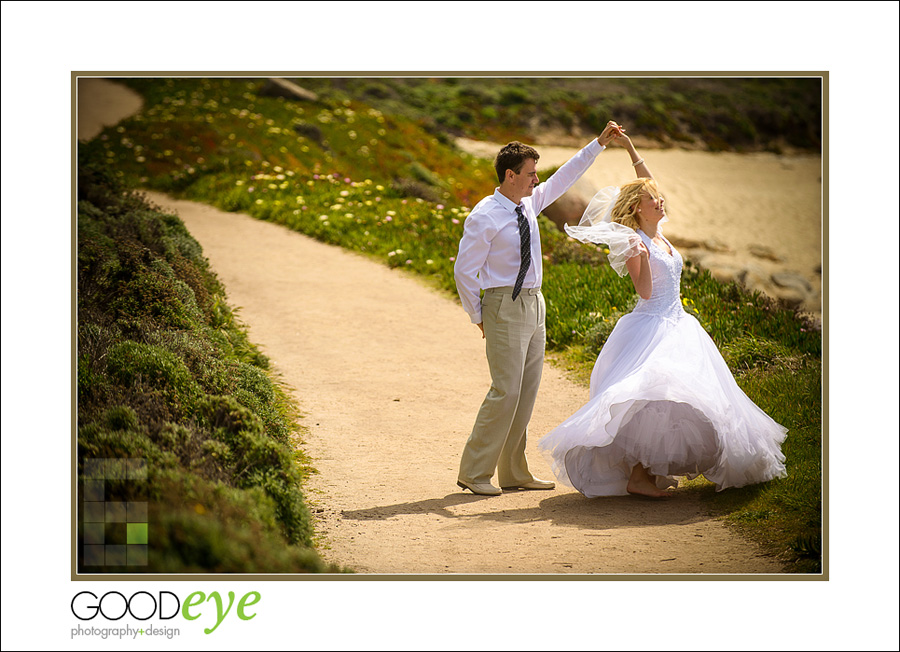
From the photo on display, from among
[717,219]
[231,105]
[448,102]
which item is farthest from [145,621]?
[448,102]

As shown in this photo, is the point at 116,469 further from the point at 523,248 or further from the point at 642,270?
the point at 642,270

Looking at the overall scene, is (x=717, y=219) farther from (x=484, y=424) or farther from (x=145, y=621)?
(x=145, y=621)

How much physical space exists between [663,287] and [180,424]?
2679 millimetres

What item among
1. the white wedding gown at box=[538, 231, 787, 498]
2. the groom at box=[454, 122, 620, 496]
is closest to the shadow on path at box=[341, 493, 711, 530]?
the white wedding gown at box=[538, 231, 787, 498]

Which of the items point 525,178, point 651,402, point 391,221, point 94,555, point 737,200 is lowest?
point 94,555

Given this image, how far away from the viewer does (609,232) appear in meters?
4.52

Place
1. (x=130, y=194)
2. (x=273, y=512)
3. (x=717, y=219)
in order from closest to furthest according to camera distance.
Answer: (x=273, y=512) < (x=130, y=194) < (x=717, y=219)

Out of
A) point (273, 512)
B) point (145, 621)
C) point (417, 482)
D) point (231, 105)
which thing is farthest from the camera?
point (231, 105)

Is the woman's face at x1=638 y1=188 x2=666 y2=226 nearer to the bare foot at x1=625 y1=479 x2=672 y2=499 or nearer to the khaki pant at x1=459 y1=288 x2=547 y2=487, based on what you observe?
the khaki pant at x1=459 y1=288 x2=547 y2=487

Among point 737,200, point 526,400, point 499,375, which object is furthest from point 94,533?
point 737,200

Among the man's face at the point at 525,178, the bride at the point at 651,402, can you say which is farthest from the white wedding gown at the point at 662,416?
the man's face at the point at 525,178

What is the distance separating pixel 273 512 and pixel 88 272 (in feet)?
8.44

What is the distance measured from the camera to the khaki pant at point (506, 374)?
4648 mm

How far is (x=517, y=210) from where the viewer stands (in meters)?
4.65
